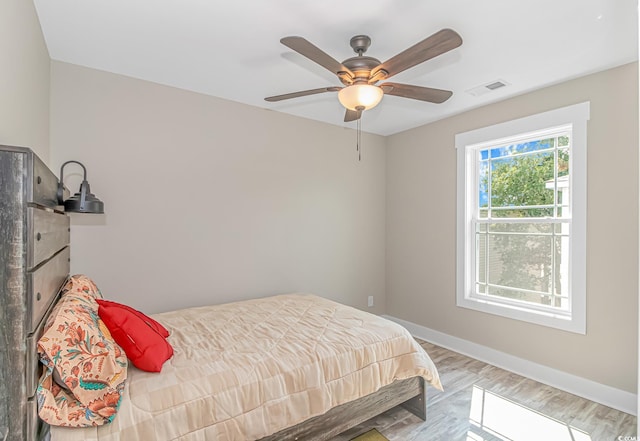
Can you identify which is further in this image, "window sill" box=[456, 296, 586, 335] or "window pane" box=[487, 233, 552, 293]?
"window pane" box=[487, 233, 552, 293]

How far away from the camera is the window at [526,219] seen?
8.75 feet

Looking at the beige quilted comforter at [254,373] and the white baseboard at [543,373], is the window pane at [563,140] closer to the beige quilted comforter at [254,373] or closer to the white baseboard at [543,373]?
the white baseboard at [543,373]

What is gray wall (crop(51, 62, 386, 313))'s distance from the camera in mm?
2566

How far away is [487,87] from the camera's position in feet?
9.31

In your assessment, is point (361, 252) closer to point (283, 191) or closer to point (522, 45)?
point (283, 191)

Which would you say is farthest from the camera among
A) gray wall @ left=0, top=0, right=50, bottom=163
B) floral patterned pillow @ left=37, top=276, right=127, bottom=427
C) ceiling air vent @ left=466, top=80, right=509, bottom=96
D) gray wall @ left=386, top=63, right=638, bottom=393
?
ceiling air vent @ left=466, top=80, right=509, bottom=96

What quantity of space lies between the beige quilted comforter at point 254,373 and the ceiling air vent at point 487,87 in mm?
2198

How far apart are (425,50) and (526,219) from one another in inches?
85.4

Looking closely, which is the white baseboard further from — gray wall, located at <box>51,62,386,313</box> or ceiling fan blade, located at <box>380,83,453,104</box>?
ceiling fan blade, located at <box>380,83,453,104</box>

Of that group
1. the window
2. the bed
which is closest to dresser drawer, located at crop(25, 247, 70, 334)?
the bed

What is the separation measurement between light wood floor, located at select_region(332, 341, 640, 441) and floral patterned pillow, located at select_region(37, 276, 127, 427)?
4.70 ft

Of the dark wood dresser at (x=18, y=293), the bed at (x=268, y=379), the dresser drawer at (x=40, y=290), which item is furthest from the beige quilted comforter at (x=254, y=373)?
the dresser drawer at (x=40, y=290)

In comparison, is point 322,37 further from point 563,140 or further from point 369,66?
point 563,140

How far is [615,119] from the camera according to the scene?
2.45m
